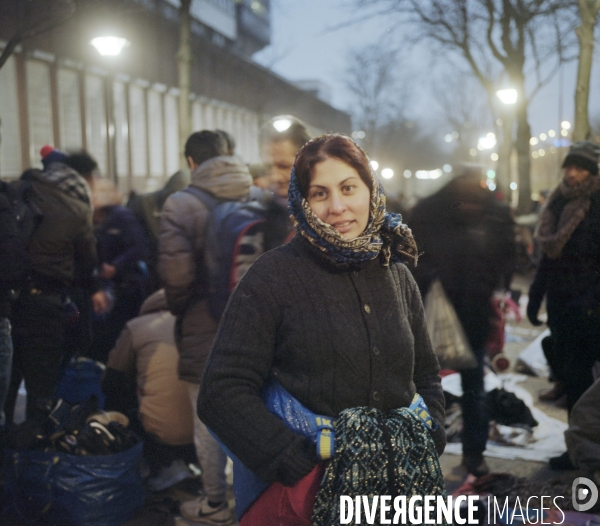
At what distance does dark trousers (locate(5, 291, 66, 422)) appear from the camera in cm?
480

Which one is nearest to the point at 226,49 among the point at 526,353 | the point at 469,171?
the point at 526,353

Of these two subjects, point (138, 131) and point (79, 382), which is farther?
point (138, 131)

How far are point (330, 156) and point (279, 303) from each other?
1.62ft

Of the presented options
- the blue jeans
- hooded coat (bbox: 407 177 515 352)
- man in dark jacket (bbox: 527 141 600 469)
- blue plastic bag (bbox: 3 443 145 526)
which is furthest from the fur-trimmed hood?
the blue jeans

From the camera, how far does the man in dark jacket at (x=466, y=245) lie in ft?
15.5

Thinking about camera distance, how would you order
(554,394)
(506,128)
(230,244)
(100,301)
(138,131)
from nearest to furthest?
(230,244)
(100,301)
(554,394)
(138,131)
(506,128)

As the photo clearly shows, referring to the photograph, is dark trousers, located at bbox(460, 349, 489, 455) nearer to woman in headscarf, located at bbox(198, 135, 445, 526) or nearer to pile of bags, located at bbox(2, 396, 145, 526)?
pile of bags, located at bbox(2, 396, 145, 526)

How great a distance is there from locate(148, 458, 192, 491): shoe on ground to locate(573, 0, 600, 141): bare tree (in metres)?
10.1

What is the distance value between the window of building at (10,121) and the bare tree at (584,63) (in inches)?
452

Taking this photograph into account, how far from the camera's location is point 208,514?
173 inches

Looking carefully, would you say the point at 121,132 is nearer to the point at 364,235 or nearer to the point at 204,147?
the point at 204,147

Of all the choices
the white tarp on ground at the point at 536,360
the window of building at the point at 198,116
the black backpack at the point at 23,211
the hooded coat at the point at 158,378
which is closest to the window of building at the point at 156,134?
the window of building at the point at 198,116

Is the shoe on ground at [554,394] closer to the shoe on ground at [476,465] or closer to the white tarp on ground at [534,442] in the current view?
the white tarp on ground at [534,442]

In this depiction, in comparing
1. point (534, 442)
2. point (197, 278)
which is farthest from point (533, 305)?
point (197, 278)
